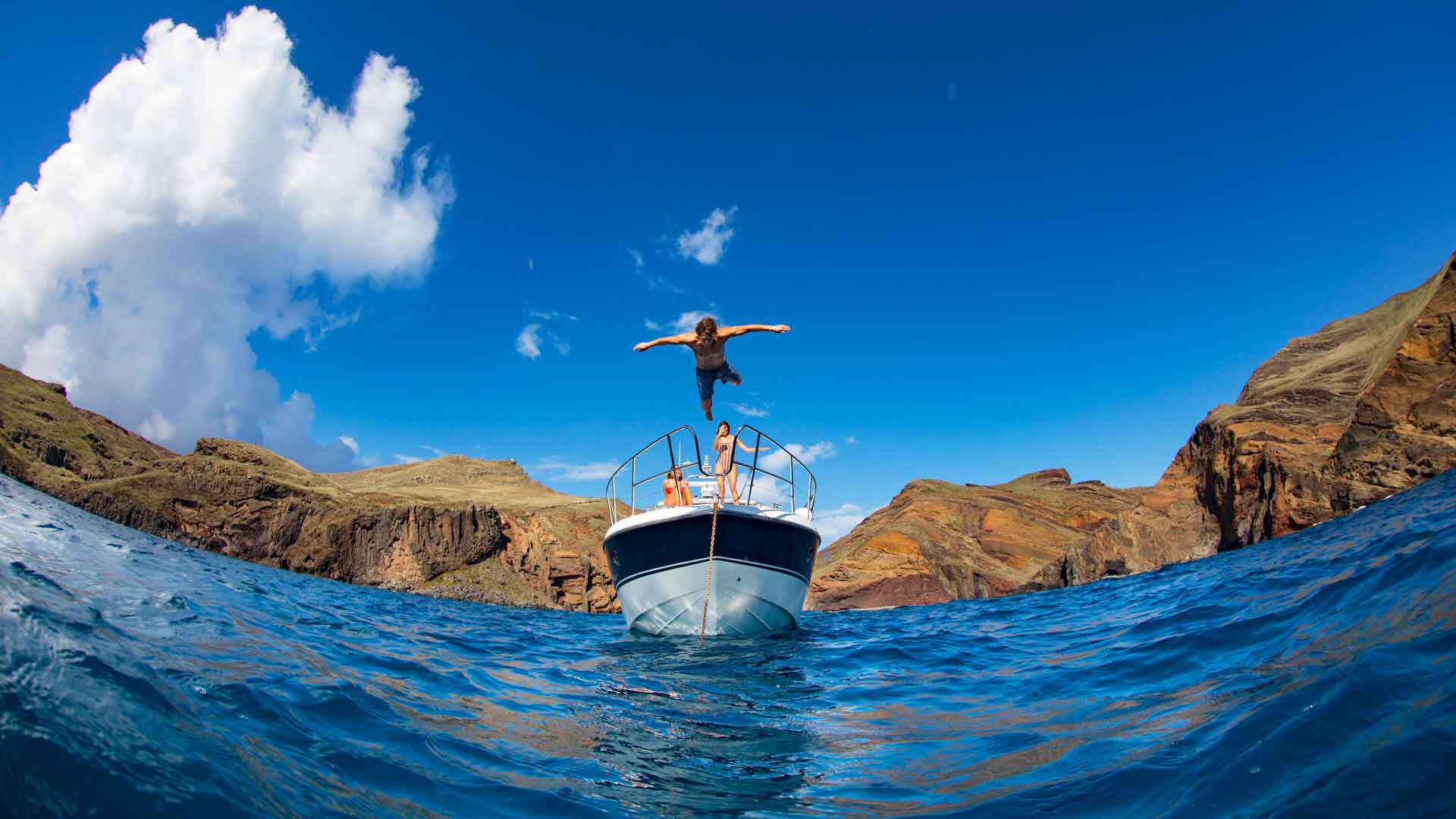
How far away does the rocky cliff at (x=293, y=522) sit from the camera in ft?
131

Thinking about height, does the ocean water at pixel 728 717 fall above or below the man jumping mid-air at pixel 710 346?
below

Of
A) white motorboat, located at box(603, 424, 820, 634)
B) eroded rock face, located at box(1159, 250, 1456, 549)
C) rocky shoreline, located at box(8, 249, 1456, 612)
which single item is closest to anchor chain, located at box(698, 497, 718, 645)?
white motorboat, located at box(603, 424, 820, 634)

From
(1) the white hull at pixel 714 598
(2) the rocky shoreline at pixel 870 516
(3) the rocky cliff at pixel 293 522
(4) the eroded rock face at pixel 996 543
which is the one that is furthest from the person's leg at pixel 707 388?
(3) the rocky cliff at pixel 293 522

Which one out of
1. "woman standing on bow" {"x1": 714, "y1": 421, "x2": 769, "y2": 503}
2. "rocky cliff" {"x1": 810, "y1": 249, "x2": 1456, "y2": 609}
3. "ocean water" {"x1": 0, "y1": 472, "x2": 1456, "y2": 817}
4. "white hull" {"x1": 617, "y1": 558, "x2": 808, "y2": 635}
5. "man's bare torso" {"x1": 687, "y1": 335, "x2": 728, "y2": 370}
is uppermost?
"rocky cliff" {"x1": 810, "y1": 249, "x2": 1456, "y2": 609}

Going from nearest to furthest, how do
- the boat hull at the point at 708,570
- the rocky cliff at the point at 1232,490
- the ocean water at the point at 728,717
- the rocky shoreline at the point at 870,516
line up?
the ocean water at the point at 728,717 < the boat hull at the point at 708,570 < the rocky cliff at the point at 1232,490 < the rocky shoreline at the point at 870,516

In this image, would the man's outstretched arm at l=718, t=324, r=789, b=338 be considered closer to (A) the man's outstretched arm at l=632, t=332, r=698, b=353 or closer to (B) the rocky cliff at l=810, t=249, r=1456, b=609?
(A) the man's outstretched arm at l=632, t=332, r=698, b=353

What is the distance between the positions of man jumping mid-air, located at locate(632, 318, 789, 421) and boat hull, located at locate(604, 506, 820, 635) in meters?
2.16

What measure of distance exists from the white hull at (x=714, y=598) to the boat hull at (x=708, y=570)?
12 millimetres

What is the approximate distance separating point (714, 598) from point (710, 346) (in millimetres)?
3802

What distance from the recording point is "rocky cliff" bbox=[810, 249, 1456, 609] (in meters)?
16.4

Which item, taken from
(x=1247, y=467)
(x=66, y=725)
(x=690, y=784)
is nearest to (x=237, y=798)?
(x=66, y=725)

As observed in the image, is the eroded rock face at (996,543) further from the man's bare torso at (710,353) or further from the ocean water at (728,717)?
the ocean water at (728,717)

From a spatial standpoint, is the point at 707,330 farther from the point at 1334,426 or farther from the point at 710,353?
the point at 1334,426

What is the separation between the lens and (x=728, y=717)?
4.81m
